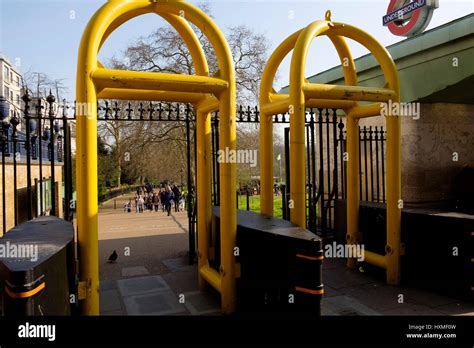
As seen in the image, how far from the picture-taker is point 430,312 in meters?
4.75

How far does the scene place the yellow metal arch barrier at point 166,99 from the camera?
12.9 feet

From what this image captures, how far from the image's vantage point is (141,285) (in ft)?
20.2

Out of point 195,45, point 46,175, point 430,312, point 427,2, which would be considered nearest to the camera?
point 430,312

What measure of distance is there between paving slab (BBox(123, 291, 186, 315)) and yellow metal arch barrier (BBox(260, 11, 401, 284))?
2060 mm

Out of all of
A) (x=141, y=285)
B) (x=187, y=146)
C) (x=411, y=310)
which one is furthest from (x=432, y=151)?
(x=141, y=285)

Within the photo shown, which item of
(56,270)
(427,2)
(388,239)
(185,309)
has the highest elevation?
(427,2)

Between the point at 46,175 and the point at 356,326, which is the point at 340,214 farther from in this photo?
the point at 46,175

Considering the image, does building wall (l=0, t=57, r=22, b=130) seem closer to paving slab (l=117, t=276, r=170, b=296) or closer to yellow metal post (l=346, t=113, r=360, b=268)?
paving slab (l=117, t=276, r=170, b=296)

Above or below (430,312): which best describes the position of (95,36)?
above

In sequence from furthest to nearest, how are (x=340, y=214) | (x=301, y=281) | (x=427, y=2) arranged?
(x=427, y=2) < (x=340, y=214) < (x=301, y=281)

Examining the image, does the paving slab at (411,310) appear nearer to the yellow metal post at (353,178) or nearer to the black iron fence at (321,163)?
the yellow metal post at (353,178)

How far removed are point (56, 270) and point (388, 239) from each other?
514 cm

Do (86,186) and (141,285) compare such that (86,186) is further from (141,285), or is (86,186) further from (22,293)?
(141,285)

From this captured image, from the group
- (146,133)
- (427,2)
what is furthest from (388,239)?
(146,133)
